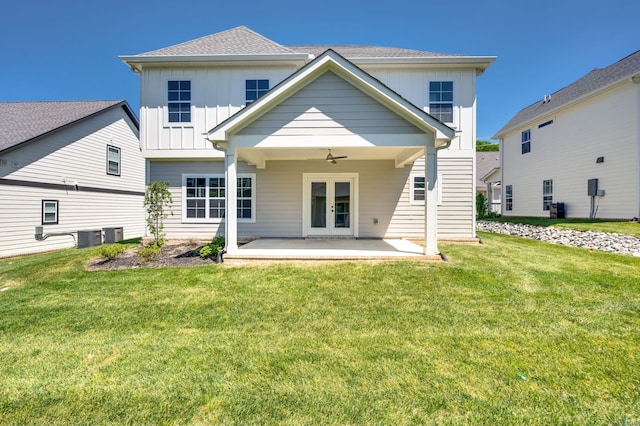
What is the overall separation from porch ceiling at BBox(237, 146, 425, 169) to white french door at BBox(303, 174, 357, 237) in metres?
0.80

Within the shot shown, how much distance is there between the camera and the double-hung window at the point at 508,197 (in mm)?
18781

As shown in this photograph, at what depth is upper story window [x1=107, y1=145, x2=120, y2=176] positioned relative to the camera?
13.9 meters

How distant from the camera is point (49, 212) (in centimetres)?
1118

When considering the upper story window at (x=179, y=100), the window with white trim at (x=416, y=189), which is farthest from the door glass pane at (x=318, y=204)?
the upper story window at (x=179, y=100)

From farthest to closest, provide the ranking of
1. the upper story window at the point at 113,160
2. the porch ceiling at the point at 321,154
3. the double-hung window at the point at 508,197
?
1. the double-hung window at the point at 508,197
2. the upper story window at the point at 113,160
3. the porch ceiling at the point at 321,154

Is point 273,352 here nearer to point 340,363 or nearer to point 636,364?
point 340,363

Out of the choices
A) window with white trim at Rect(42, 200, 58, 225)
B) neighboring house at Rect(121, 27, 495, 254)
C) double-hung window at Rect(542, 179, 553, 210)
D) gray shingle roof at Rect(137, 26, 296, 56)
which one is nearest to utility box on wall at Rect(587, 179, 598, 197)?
double-hung window at Rect(542, 179, 553, 210)

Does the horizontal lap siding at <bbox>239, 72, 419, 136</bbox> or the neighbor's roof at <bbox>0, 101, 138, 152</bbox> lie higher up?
the neighbor's roof at <bbox>0, 101, 138, 152</bbox>

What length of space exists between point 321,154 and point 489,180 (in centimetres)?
1983

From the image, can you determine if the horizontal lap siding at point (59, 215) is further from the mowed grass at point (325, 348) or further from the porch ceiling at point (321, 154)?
the porch ceiling at point (321, 154)

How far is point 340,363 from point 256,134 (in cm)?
533

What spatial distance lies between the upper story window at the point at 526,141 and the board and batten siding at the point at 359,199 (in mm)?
11331

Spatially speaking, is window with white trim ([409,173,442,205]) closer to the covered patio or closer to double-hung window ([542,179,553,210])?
the covered patio

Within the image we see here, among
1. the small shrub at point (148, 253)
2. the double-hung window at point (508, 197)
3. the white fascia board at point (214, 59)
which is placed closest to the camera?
the small shrub at point (148, 253)
